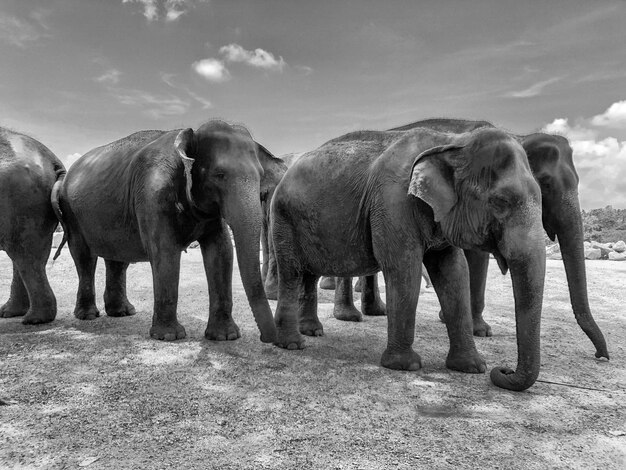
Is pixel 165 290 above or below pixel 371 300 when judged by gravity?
above

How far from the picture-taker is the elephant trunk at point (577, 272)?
5090 mm

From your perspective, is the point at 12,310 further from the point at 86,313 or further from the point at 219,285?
the point at 219,285

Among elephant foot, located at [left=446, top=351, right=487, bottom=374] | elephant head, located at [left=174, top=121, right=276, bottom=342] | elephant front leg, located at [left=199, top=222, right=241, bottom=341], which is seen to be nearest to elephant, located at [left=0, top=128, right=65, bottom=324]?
elephant front leg, located at [left=199, top=222, right=241, bottom=341]

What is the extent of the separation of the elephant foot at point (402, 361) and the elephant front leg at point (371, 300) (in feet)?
9.86

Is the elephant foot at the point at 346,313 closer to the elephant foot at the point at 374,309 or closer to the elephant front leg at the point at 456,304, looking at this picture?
the elephant foot at the point at 374,309

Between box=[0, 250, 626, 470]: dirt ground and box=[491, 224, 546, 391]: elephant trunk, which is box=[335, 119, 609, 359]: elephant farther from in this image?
box=[491, 224, 546, 391]: elephant trunk

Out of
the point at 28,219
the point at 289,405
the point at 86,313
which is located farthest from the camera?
the point at 86,313

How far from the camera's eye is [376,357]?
503cm

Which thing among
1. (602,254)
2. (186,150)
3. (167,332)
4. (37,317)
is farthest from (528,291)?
(602,254)

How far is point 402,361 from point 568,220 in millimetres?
2205

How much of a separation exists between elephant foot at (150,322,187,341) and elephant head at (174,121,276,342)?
1.14 meters

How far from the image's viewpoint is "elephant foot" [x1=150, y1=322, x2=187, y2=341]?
215 inches

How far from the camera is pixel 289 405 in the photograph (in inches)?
142

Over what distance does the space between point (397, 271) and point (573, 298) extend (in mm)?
1994
